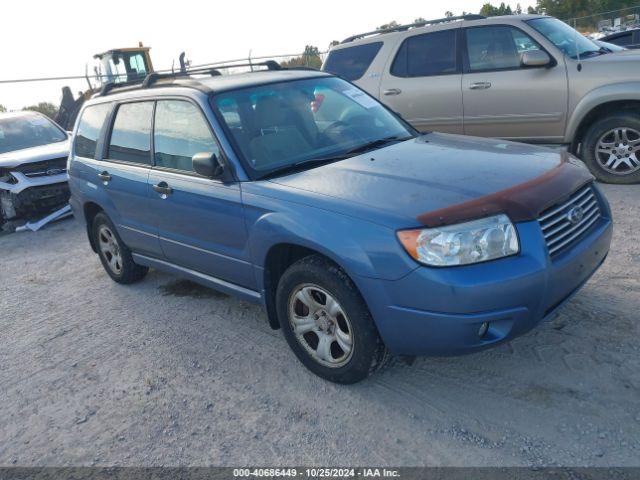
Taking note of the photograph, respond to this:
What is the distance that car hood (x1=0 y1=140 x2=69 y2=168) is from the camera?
8453 millimetres

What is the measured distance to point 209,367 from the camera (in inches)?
148

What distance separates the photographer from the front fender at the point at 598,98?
593 cm

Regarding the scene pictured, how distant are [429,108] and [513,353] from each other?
14.9 ft

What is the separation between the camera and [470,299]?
2.66m

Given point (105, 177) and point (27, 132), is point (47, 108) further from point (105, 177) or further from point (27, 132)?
point (105, 177)

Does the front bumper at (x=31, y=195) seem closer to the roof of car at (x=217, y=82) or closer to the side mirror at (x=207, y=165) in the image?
the roof of car at (x=217, y=82)

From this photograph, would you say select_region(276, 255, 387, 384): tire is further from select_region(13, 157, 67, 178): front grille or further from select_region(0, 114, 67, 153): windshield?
select_region(0, 114, 67, 153): windshield

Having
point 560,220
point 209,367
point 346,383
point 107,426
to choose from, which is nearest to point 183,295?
point 209,367

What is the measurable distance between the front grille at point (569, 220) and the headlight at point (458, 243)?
29 cm

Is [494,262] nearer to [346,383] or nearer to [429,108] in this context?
[346,383]

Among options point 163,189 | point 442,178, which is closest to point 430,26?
point 163,189

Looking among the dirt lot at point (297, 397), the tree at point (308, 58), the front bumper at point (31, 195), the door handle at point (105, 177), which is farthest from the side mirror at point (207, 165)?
the tree at point (308, 58)

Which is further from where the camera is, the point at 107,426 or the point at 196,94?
the point at 196,94

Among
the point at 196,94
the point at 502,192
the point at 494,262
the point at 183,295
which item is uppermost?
the point at 196,94
